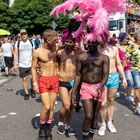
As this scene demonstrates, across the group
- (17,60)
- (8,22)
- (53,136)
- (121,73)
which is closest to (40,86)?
(53,136)

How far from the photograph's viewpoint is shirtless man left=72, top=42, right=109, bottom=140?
638 centimetres

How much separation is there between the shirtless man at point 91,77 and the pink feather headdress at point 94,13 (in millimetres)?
207

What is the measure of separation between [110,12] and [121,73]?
127 cm

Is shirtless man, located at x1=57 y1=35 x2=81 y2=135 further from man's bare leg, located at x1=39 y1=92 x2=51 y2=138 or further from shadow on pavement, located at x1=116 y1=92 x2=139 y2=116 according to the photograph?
shadow on pavement, located at x1=116 y1=92 x2=139 y2=116

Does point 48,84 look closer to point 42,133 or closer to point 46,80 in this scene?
point 46,80

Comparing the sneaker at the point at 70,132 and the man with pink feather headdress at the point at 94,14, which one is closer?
the man with pink feather headdress at the point at 94,14

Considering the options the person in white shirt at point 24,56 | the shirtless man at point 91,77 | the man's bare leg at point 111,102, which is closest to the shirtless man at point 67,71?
the shirtless man at point 91,77

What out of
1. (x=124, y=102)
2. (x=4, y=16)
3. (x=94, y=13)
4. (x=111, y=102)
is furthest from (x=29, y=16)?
(x=94, y=13)

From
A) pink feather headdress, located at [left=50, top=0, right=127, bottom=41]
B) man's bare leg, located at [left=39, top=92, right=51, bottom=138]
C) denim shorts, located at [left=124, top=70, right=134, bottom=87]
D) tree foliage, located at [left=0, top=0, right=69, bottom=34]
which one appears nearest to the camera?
pink feather headdress, located at [left=50, top=0, right=127, bottom=41]

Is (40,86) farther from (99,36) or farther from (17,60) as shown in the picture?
(17,60)

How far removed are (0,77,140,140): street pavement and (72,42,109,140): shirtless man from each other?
99 cm

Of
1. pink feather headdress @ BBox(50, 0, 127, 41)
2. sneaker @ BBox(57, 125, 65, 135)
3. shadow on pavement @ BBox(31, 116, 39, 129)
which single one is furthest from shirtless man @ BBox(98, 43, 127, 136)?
shadow on pavement @ BBox(31, 116, 39, 129)

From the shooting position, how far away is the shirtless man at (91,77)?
20.9 feet

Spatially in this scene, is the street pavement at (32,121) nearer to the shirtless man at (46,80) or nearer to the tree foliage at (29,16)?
the shirtless man at (46,80)
